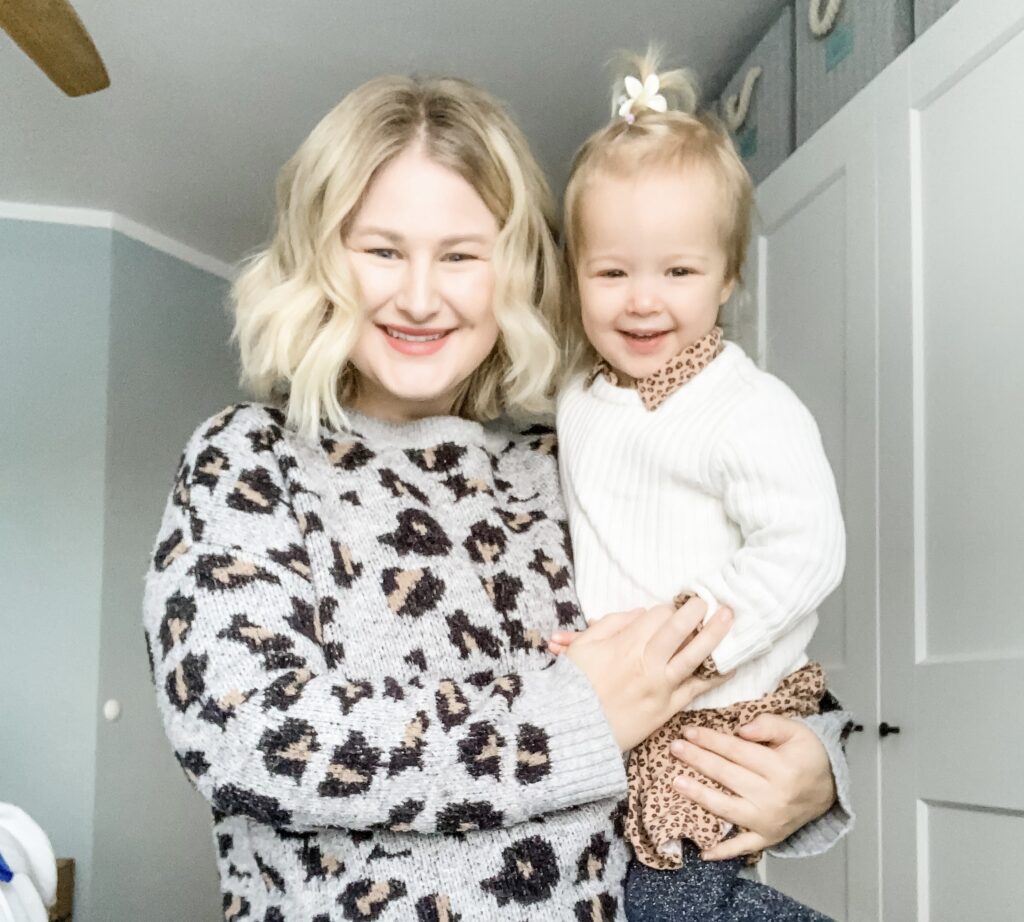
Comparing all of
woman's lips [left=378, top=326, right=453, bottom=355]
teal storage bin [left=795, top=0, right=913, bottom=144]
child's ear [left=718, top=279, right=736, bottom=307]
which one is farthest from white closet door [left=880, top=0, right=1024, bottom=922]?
woman's lips [left=378, top=326, right=453, bottom=355]

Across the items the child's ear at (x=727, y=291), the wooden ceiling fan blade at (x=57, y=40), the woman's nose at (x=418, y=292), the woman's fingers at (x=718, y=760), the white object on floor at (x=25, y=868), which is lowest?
the white object on floor at (x=25, y=868)

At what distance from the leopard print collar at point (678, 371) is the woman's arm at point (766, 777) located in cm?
35

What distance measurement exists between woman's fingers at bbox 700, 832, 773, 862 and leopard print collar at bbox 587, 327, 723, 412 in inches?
17.4

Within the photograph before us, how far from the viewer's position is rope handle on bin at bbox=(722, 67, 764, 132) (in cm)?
274

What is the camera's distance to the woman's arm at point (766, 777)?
107 cm

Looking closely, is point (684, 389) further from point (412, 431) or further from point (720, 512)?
point (412, 431)

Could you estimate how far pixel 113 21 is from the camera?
2557 millimetres

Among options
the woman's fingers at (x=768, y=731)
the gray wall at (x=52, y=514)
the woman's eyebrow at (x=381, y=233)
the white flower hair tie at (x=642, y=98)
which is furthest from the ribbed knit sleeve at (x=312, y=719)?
the gray wall at (x=52, y=514)

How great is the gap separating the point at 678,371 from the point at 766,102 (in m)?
1.76

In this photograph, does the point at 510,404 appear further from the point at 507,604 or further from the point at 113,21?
the point at 113,21

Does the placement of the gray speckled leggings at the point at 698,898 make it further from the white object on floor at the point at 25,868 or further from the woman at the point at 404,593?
the white object on floor at the point at 25,868

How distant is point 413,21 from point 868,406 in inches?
55.6

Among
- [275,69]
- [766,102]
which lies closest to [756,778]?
[766,102]

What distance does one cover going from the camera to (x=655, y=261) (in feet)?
3.97
